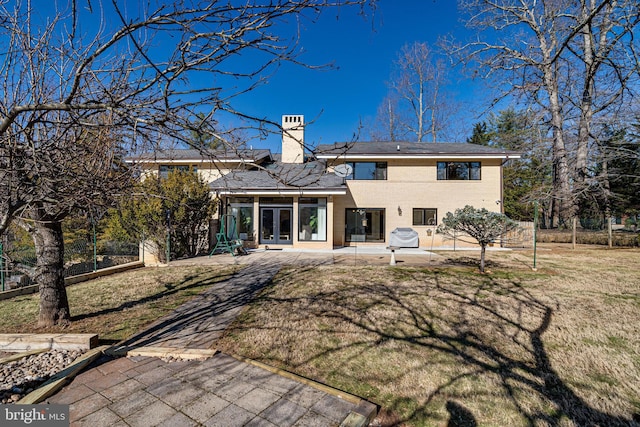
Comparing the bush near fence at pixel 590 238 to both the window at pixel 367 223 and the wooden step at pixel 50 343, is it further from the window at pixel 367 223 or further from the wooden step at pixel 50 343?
the wooden step at pixel 50 343

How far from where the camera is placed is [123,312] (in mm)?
5820

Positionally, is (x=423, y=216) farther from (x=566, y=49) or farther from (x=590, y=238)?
(x=566, y=49)

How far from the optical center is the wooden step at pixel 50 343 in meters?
4.01

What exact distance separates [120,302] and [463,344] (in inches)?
278

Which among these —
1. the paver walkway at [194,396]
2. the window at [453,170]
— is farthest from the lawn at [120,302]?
the window at [453,170]

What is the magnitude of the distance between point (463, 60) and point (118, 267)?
39.2 feet

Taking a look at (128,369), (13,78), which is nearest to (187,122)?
(13,78)

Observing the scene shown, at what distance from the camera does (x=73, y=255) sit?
9.35m

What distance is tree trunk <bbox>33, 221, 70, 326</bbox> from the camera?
493cm

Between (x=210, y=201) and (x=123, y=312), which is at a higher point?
(x=210, y=201)

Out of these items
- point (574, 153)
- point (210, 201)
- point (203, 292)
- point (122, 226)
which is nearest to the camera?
point (203, 292)

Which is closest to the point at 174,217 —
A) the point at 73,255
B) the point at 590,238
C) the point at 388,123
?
the point at 73,255

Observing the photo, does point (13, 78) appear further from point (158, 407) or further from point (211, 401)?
point (211, 401)

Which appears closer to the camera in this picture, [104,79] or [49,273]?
[104,79]
